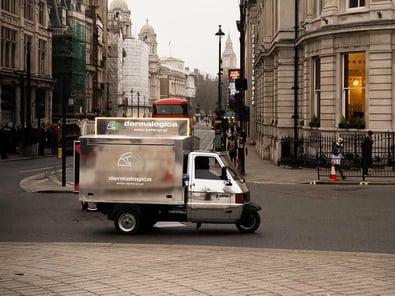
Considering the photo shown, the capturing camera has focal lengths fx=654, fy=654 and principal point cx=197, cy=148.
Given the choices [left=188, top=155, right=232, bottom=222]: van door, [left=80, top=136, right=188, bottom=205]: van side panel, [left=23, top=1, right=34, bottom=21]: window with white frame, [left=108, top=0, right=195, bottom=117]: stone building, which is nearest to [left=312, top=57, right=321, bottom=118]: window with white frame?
[left=188, top=155, right=232, bottom=222]: van door

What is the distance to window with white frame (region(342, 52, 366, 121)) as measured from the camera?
29562mm

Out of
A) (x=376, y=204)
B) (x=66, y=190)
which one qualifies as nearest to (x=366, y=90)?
(x=376, y=204)

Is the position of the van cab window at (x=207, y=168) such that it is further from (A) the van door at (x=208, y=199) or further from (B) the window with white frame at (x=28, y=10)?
(B) the window with white frame at (x=28, y=10)

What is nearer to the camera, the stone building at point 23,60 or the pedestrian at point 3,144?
the pedestrian at point 3,144

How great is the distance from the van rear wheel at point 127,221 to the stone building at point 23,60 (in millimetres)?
34895

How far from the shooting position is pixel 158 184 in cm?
1374

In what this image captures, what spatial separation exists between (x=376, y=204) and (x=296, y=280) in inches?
426

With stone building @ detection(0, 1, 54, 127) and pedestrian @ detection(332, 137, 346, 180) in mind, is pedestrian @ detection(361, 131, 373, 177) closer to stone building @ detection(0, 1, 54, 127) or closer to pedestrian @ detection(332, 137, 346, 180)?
pedestrian @ detection(332, 137, 346, 180)

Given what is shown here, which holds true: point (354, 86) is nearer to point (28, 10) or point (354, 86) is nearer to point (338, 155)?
point (338, 155)

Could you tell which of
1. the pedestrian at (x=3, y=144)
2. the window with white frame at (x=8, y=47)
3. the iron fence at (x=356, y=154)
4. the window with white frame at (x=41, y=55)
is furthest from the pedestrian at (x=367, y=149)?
the window with white frame at (x=41, y=55)

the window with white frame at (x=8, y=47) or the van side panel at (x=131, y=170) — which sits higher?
the window with white frame at (x=8, y=47)

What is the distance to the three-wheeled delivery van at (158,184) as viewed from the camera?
1371cm

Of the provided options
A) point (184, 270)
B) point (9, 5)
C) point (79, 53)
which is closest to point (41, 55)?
point (9, 5)

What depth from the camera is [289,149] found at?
1359 inches
